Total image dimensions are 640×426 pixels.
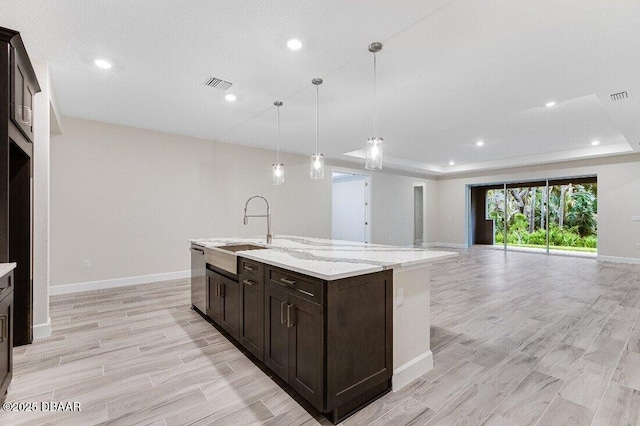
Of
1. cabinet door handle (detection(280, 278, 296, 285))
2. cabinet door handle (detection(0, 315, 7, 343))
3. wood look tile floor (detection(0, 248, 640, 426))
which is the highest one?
cabinet door handle (detection(280, 278, 296, 285))

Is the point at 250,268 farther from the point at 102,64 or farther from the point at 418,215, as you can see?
the point at 418,215

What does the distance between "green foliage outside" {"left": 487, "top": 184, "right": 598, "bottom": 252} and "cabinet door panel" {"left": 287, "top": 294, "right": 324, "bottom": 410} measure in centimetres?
929

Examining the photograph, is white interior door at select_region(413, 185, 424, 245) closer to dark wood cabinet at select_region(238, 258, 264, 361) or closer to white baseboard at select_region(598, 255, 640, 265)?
white baseboard at select_region(598, 255, 640, 265)

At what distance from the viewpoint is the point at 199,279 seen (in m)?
3.37

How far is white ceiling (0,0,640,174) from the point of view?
2154 mm

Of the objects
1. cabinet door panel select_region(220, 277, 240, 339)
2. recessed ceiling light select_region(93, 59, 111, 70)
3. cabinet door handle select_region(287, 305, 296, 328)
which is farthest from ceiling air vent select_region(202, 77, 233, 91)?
cabinet door handle select_region(287, 305, 296, 328)

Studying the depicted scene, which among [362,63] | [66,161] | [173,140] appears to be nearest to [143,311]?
[66,161]

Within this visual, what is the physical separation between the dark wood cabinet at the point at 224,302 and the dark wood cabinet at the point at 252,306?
0.12 m

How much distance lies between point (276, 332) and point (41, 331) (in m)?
2.49

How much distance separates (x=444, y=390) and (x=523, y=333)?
58.0 inches

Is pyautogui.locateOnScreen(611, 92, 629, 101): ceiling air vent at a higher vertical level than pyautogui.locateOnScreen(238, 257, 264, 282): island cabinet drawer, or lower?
higher

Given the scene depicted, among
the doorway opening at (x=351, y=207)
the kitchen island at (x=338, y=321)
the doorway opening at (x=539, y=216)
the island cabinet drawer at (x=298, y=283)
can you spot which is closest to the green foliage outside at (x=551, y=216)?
the doorway opening at (x=539, y=216)

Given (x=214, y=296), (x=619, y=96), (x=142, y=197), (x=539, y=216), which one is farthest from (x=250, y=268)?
(x=539, y=216)

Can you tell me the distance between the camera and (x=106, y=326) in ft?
10.2
